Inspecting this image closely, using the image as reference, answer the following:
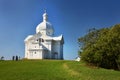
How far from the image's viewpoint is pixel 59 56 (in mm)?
97000

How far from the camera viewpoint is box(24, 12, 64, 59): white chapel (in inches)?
3666

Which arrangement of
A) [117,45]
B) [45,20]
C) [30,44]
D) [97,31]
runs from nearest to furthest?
[117,45]
[97,31]
[30,44]
[45,20]

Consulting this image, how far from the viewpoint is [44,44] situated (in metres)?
96.6

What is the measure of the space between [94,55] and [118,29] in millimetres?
5576

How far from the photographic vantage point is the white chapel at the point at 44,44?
93125 millimetres

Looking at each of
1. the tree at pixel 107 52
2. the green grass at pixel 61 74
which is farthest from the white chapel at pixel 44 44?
the green grass at pixel 61 74

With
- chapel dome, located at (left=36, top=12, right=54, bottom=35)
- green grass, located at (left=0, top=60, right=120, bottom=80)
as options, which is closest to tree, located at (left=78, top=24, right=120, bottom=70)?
green grass, located at (left=0, top=60, right=120, bottom=80)

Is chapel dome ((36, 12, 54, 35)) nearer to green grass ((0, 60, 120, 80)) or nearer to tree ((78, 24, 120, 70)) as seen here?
tree ((78, 24, 120, 70))

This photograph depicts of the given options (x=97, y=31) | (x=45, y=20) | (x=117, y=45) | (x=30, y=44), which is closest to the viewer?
(x=117, y=45)

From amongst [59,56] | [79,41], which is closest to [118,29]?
[79,41]

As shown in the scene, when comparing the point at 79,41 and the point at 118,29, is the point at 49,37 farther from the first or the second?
the point at 118,29

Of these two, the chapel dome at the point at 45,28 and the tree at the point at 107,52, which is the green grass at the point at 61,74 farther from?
the chapel dome at the point at 45,28

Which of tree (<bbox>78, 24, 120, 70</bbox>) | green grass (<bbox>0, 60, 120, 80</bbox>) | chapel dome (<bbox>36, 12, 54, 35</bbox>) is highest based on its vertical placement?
chapel dome (<bbox>36, 12, 54, 35</bbox>)

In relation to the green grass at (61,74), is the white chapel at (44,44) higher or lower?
higher
